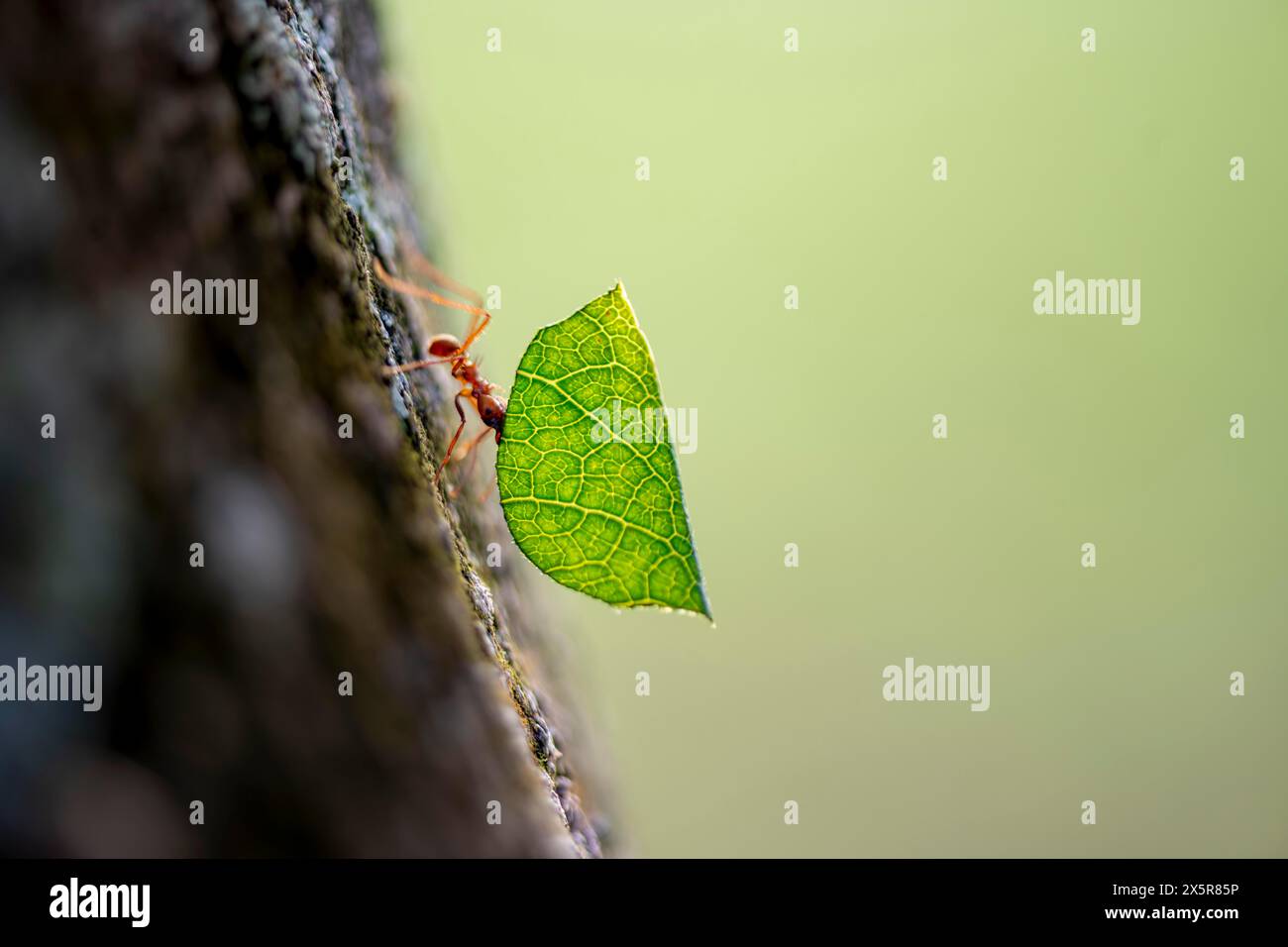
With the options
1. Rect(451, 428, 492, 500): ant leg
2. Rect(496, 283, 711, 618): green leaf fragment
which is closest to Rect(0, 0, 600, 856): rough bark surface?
Rect(496, 283, 711, 618): green leaf fragment

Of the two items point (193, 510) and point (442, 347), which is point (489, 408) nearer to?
point (442, 347)

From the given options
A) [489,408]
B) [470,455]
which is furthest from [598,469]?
[470,455]

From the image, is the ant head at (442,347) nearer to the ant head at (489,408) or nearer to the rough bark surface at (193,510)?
the ant head at (489,408)

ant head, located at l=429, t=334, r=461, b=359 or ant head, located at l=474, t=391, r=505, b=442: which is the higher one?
ant head, located at l=429, t=334, r=461, b=359

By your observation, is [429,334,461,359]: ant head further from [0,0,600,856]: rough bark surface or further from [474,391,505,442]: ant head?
[0,0,600,856]: rough bark surface

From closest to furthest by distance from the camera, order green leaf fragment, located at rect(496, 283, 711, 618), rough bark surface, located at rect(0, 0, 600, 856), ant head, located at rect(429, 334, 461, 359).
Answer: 1. rough bark surface, located at rect(0, 0, 600, 856)
2. green leaf fragment, located at rect(496, 283, 711, 618)
3. ant head, located at rect(429, 334, 461, 359)

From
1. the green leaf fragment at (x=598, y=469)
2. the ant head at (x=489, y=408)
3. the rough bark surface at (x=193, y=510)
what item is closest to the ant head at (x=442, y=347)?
the ant head at (x=489, y=408)

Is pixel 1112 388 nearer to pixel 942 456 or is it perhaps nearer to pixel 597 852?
pixel 942 456
